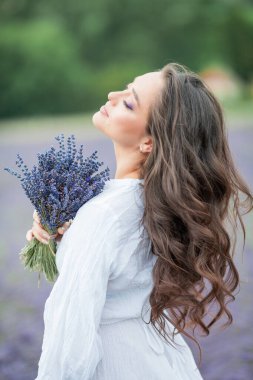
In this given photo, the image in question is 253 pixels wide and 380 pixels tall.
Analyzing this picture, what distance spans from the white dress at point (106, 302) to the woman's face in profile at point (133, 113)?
5.7 inches

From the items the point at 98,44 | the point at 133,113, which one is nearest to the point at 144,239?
the point at 133,113

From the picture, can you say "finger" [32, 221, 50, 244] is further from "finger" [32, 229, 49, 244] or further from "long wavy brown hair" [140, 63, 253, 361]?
"long wavy brown hair" [140, 63, 253, 361]

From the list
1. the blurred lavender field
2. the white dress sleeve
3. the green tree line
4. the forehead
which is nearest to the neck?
the forehead

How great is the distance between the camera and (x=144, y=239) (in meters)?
2.38

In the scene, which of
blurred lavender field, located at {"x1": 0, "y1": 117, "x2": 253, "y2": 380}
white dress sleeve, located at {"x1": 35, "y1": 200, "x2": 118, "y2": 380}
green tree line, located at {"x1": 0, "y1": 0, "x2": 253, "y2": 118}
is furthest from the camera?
green tree line, located at {"x1": 0, "y1": 0, "x2": 253, "y2": 118}

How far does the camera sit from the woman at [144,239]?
88.6 inches

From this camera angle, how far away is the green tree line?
2506 cm

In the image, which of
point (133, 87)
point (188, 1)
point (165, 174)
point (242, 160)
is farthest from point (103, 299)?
point (188, 1)

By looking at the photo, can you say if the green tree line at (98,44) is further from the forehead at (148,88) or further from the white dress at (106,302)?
the white dress at (106,302)

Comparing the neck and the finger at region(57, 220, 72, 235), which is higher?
the neck

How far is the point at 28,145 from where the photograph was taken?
1585 centimetres

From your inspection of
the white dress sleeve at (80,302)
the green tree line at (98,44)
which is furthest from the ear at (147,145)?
the green tree line at (98,44)

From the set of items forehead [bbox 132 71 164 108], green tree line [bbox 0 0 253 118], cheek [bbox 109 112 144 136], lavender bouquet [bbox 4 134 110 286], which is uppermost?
forehead [bbox 132 71 164 108]

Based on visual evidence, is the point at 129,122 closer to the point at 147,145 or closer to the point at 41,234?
the point at 147,145
